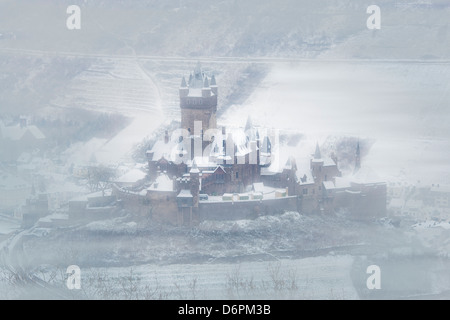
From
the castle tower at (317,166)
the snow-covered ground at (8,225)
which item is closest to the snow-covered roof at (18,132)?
the snow-covered ground at (8,225)

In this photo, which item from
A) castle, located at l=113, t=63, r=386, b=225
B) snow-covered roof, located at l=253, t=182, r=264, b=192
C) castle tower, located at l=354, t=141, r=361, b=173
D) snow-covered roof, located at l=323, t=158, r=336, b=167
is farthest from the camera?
castle tower, located at l=354, t=141, r=361, b=173

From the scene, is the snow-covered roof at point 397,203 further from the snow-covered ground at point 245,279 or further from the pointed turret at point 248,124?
the pointed turret at point 248,124

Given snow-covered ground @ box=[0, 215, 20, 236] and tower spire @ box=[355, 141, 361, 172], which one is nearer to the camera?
snow-covered ground @ box=[0, 215, 20, 236]

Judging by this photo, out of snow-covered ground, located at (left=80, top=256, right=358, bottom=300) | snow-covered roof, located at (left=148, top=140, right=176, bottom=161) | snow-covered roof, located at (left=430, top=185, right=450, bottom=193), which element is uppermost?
snow-covered roof, located at (left=148, top=140, right=176, bottom=161)

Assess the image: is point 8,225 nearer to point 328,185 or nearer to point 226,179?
point 226,179

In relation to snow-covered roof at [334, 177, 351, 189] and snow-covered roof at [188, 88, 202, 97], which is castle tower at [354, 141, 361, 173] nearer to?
snow-covered roof at [334, 177, 351, 189]

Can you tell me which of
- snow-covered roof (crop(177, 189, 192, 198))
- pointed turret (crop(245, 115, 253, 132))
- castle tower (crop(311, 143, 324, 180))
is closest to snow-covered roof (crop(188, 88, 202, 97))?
pointed turret (crop(245, 115, 253, 132))
